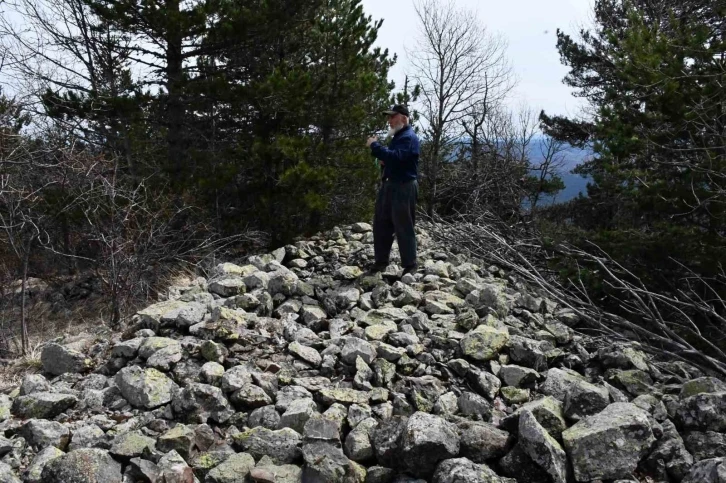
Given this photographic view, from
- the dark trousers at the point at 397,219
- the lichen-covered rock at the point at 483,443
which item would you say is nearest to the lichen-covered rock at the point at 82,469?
the lichen-covered rock at the point at 483,443

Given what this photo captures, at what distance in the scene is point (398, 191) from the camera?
6.11m

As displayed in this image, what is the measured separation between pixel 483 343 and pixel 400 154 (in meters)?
2.45

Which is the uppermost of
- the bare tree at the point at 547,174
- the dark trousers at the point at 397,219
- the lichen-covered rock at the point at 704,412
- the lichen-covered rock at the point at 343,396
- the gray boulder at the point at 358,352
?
the bare tree at the point at 547,174

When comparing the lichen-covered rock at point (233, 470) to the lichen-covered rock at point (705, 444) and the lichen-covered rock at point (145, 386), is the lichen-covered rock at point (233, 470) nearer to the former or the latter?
the lichen-covered rock at point (145, 386)

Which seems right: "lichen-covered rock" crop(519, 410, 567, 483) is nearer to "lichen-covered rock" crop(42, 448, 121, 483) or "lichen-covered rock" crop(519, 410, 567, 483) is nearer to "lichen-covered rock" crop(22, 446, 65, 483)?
"lichen-covered rock" crop(42, 448, 121, 483)

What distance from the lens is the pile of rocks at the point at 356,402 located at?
2.77m

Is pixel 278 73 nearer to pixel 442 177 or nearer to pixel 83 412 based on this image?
pixel 83 412

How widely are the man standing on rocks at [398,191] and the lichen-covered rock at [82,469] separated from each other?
3883 millimetres

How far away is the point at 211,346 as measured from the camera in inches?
158

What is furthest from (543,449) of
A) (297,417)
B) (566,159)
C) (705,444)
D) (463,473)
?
(566,159)

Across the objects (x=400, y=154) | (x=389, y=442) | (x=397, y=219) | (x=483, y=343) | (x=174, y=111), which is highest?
(x=174, y=111)

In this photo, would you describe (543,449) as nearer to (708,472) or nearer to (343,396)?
(708,472)

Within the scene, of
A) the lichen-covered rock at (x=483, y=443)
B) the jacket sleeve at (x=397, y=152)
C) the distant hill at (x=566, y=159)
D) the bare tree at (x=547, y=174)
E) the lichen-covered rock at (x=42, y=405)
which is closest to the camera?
the lichen-covered rock at (x=483, y=443)

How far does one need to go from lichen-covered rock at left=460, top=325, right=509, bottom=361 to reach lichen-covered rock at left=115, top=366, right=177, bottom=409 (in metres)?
2.17
